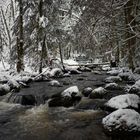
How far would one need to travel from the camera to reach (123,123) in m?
6.89

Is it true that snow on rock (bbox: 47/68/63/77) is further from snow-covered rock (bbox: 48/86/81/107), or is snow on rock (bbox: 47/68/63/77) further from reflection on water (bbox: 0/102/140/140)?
reflection on water (bbox: 0/102/140/140)

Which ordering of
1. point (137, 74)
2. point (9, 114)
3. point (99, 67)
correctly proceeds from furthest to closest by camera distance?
point (99, 67), point (137, 74), point (9, 114)

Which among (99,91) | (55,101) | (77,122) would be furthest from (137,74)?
(77,122)

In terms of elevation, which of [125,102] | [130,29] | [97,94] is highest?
[130,29]

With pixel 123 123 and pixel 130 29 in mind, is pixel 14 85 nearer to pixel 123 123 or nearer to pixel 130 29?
pixel 123 123

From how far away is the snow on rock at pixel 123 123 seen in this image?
6.83m

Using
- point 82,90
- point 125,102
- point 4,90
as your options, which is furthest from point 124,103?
point 4,90

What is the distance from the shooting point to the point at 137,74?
1538 cm

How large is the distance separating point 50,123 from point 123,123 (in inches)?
100

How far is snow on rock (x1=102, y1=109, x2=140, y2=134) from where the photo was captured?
6828mm

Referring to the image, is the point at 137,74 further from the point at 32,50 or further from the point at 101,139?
the point at 101,139

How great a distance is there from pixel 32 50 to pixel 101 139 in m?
13.1

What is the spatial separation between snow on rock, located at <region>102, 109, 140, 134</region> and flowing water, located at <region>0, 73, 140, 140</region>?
21cm

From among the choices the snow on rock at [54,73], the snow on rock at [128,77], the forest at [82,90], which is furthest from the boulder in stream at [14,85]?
the snow on rock at [128,77]
